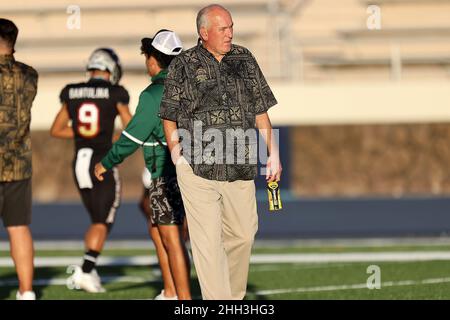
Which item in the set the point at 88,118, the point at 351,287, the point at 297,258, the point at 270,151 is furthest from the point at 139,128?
the point at 297,258

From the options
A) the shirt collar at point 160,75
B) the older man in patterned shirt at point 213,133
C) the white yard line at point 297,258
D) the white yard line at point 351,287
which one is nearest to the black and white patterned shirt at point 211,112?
the older man in patterned shirt at point 213,133

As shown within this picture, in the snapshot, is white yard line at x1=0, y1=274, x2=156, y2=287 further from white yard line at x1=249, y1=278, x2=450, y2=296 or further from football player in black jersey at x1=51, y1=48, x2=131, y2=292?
white yard line at x1=249, y1=278, x2=450, y2=296

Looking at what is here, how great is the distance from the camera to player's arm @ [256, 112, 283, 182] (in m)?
6.06

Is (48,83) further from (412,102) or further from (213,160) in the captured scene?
(213,160)

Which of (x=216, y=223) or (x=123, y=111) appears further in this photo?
(x=123, y=111)

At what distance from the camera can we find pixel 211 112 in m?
6.02

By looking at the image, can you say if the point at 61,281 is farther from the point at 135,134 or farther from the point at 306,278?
the point at 135,134

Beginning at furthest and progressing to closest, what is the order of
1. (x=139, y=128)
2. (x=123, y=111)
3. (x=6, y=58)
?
(x=123, y=111) → (x=6, y=58) → (x=139, y=128)

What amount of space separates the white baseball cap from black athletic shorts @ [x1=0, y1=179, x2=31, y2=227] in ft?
4.21

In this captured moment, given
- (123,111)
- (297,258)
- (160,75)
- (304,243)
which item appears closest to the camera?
(160,75)

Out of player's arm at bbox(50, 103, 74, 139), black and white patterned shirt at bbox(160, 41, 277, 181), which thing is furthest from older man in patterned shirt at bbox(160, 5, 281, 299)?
player's arm at bbox(50, 103, 74, 139)

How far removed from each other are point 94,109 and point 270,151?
3.05m

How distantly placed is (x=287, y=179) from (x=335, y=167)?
105cm

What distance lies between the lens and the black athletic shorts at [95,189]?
8.92 metres
